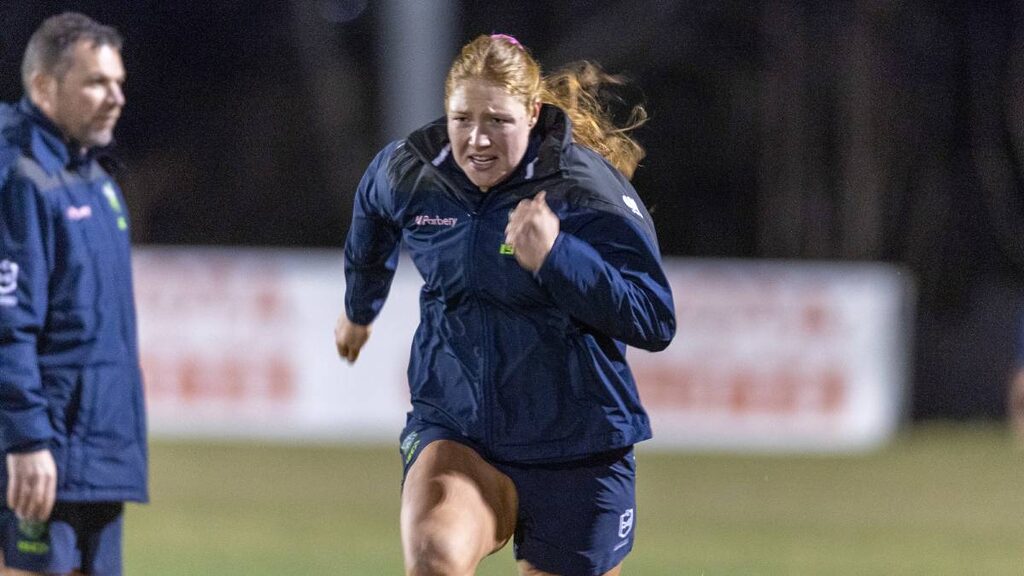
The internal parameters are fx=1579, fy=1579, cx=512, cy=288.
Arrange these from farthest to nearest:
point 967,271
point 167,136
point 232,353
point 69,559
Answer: point 167,136, point 967,271, point 232,353, point 69,559

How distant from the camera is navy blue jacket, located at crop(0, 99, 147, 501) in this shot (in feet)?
16.0

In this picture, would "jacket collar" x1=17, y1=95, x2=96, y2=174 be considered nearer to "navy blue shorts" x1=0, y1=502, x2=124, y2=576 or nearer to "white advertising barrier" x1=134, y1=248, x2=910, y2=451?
"navy blue shorts" x1=0, y1=502, x2=124, y2=576

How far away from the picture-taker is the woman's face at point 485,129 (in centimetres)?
449

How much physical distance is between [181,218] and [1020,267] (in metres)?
10.1

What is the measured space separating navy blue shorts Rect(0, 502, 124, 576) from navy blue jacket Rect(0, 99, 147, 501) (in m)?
0.11

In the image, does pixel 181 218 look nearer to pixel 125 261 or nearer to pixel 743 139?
pixel 743 139

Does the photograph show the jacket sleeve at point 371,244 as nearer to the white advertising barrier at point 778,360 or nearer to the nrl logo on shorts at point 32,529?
the nrl logo on shorts at point 32,529

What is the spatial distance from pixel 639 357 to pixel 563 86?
7.35 meters

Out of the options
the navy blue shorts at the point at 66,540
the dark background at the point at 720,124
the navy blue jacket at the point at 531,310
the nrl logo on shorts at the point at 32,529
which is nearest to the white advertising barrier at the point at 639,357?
the dark background at the point at 720,124

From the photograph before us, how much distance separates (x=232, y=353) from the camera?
41.5ft

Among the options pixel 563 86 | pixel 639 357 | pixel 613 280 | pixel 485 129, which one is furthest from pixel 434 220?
pixel 639 357

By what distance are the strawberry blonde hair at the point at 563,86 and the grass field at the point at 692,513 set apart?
3.50 meters

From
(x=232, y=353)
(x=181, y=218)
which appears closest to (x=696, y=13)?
(x=181, y=218)

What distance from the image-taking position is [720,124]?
66.2ft
